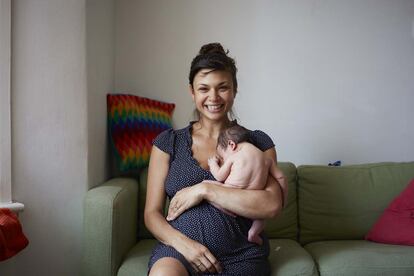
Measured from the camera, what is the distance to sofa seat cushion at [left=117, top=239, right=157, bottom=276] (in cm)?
162

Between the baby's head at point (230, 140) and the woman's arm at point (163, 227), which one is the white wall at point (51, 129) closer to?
the woman's arm at point (163, 227)

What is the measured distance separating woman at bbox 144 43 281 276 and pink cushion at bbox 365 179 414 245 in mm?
708

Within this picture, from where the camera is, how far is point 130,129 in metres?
2.21

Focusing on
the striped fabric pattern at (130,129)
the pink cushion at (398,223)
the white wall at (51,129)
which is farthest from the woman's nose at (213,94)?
the pink cushion at (398,223)

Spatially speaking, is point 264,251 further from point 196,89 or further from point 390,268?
point 196,89

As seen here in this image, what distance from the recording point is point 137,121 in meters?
2.25

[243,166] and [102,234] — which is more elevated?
[243,166]

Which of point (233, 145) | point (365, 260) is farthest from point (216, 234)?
point (365, 260)

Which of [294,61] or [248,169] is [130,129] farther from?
[294,61]

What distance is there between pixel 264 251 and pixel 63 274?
955 mm

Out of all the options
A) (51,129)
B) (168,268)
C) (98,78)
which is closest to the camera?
(168,268)

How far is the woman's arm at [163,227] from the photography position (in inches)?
56.3

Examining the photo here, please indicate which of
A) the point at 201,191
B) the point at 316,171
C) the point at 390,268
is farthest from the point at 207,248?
the point at 316,171

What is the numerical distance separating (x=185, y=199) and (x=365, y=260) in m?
0.80
